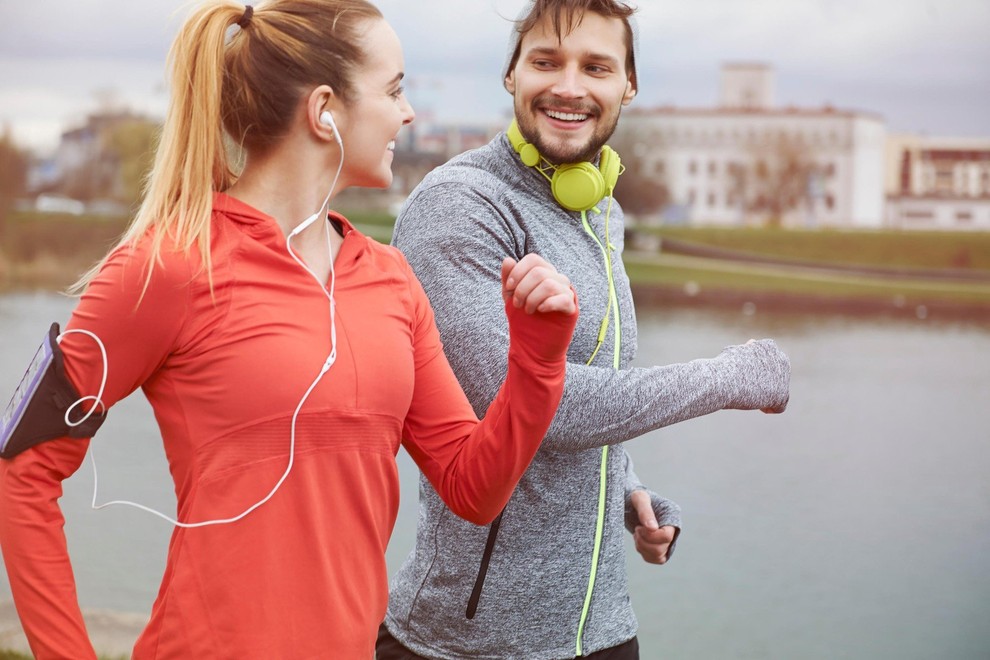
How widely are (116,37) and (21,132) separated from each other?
802 centimetres

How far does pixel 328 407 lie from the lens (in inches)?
48.6

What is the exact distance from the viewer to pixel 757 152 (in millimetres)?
55062

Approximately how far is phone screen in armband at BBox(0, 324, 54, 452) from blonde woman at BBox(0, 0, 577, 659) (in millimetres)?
20

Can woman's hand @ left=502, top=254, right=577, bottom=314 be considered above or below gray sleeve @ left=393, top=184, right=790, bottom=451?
above

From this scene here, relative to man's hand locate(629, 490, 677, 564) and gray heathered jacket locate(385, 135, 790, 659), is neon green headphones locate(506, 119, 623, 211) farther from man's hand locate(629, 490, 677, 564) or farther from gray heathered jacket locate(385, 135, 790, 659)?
man's hand locate(629, 490, 677, 564)

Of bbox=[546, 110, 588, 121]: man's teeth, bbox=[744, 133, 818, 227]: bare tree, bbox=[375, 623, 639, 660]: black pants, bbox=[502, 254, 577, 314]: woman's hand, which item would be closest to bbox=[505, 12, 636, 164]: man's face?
bbox=[546, 110, 588, 121]: man's teeth

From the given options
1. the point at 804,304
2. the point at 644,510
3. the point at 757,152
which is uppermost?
the point at 644,510

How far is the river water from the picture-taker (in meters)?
7.88

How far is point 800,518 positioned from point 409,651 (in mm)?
10522

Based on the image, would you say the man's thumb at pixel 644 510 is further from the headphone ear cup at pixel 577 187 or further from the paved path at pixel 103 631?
the paved path at pixel 103 631

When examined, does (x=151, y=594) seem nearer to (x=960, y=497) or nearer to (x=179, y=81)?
→ (x=179, y=81)

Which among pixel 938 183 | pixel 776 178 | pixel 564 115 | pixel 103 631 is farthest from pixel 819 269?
pixel 564 115

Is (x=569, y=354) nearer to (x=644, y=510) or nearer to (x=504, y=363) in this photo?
(x=504, y=363)

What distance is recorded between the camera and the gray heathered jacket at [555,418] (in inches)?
59.6
